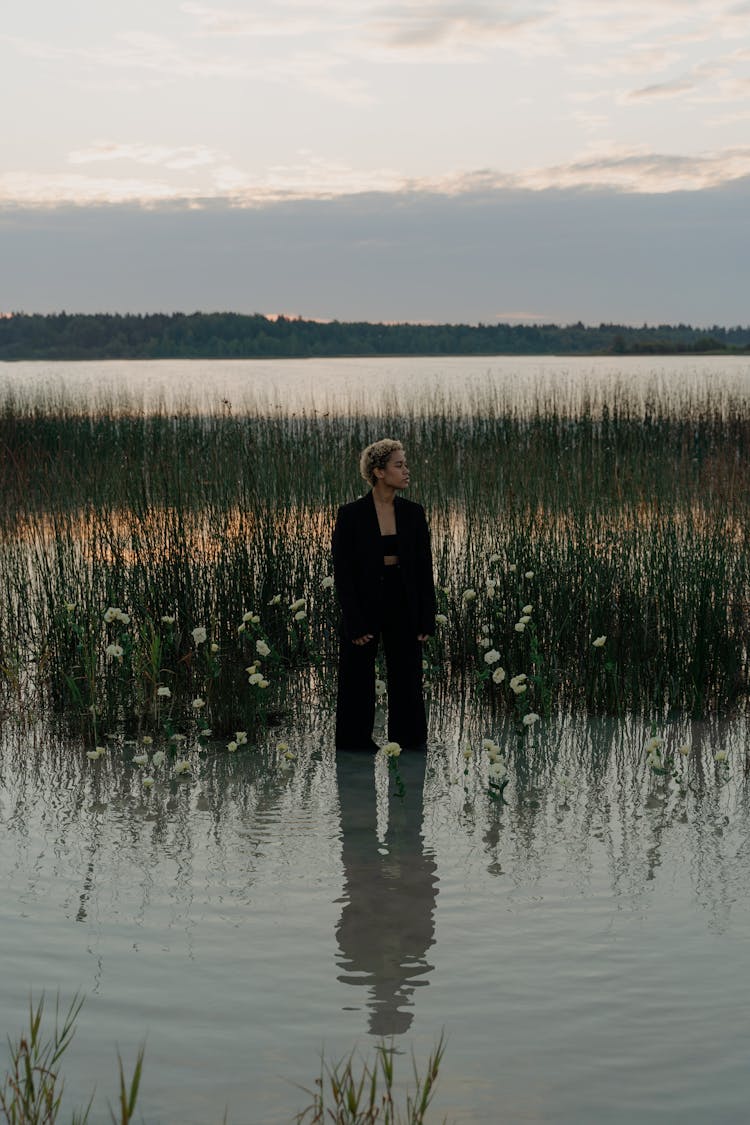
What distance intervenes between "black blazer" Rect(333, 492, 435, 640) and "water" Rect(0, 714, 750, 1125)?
0.74 metres

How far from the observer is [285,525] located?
8.03 m

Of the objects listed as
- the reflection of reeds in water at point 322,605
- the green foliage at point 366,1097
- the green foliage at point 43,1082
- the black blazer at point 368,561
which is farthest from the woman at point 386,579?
the green foliage at point 366,1097

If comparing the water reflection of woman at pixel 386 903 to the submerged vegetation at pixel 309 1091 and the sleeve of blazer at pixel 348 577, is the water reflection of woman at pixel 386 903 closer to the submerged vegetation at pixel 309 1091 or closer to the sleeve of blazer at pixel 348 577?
the submerged vegetation at pixel 309 1091

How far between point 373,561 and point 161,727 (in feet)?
5.32

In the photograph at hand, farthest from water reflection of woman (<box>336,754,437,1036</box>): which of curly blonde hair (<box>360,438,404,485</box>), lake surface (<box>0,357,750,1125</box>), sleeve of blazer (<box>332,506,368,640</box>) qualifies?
curly blonde hair (<box>360,438,404,485</box>)

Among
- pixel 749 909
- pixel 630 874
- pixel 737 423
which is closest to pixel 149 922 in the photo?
pixel 630 874

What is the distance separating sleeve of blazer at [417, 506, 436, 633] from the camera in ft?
19.9

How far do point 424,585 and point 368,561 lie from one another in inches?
12.2

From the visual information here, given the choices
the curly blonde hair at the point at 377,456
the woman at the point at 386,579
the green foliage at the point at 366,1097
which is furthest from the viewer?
the woman at the point at 386,579

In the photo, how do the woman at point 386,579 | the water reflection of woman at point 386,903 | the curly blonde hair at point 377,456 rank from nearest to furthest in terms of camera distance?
1. the water reflection of woman at point 386,903
2. the curly blonde hair at point 377,456
3. the woman at point 386,579

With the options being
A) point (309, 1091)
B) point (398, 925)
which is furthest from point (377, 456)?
point (309, 1091)

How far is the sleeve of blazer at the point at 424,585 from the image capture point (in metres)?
6.07

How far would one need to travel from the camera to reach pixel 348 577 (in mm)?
6008

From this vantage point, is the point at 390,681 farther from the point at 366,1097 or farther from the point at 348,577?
the point at 366,1097
